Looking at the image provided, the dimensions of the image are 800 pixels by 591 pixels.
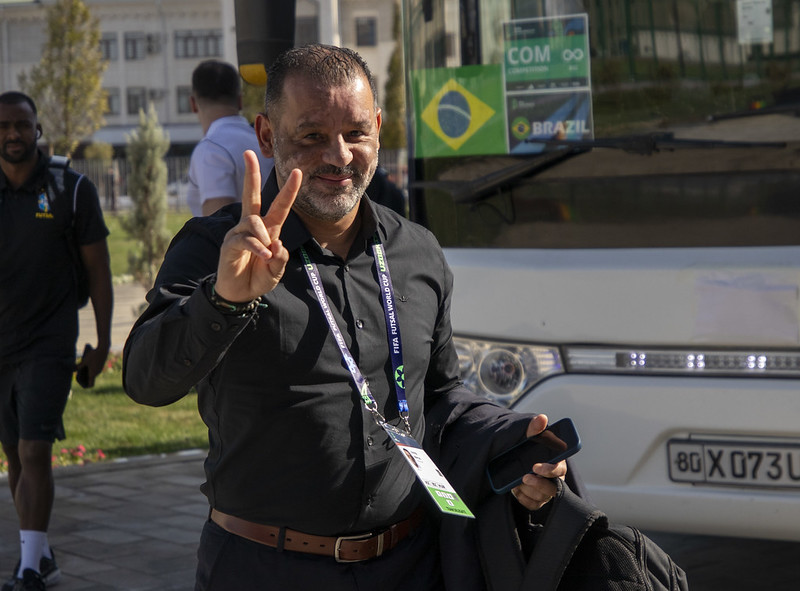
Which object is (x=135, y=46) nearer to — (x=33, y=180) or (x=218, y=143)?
(x=218, y=143)

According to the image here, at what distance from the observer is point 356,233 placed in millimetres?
2566

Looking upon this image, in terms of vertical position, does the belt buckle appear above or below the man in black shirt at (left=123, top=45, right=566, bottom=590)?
below

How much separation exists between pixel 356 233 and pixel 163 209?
13.4 meters

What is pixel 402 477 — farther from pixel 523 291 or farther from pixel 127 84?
pixel 127 84

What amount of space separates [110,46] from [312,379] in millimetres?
66586

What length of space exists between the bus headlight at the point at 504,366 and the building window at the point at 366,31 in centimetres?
5612

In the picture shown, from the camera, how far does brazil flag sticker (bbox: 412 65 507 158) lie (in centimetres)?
469

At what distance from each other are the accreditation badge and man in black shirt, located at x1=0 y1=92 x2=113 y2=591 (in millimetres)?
3250

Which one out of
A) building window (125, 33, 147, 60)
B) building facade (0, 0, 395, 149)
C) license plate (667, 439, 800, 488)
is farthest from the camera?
building window (125, 33, 147, 60)

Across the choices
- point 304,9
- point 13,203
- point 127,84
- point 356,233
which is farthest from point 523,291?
point 127,84

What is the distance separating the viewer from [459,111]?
480 cm

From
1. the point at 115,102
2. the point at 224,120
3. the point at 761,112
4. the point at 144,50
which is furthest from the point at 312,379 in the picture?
the point at 115,102

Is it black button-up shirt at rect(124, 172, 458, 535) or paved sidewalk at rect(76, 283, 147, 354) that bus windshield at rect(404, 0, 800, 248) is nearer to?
black button-up shirt at rect(124, 172, 458, 535)

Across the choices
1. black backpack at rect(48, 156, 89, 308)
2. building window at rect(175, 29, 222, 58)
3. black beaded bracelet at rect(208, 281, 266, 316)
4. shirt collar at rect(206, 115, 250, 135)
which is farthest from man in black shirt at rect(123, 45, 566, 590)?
building window at rect(175, 29, 222, 58)
